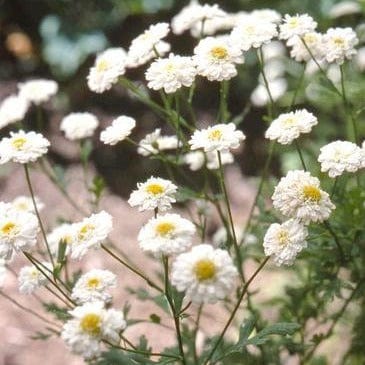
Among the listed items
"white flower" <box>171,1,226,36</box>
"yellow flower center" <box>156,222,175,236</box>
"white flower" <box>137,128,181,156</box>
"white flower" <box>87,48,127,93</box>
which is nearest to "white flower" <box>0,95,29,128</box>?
"white flower" <box>87,48,127,93</box>

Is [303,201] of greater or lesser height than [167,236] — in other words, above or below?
above

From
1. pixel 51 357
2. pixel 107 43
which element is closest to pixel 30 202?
pixel 51 357

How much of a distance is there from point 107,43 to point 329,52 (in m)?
2.05

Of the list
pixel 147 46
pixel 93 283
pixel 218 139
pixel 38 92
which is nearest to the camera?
pixel 93 283

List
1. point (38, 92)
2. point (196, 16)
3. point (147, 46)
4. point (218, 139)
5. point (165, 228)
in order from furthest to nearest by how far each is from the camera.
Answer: point (38, 92) → point (196, 16) → point (147, 46) → point (218, 139) → point (165, 228)

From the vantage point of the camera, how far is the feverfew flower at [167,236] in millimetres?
1260

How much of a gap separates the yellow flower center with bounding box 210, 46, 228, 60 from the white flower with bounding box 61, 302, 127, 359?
695 millimetres

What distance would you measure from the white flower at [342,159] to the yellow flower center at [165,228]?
16.2 inches

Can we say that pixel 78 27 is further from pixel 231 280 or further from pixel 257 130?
pixel 231 280

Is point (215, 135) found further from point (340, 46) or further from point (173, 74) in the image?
point (340, 46)

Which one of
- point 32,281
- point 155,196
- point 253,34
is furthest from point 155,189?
point 253,34

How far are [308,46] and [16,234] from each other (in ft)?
3.00

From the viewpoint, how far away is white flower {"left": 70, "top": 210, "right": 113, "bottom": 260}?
141 cm

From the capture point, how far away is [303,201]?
1.40 metres
